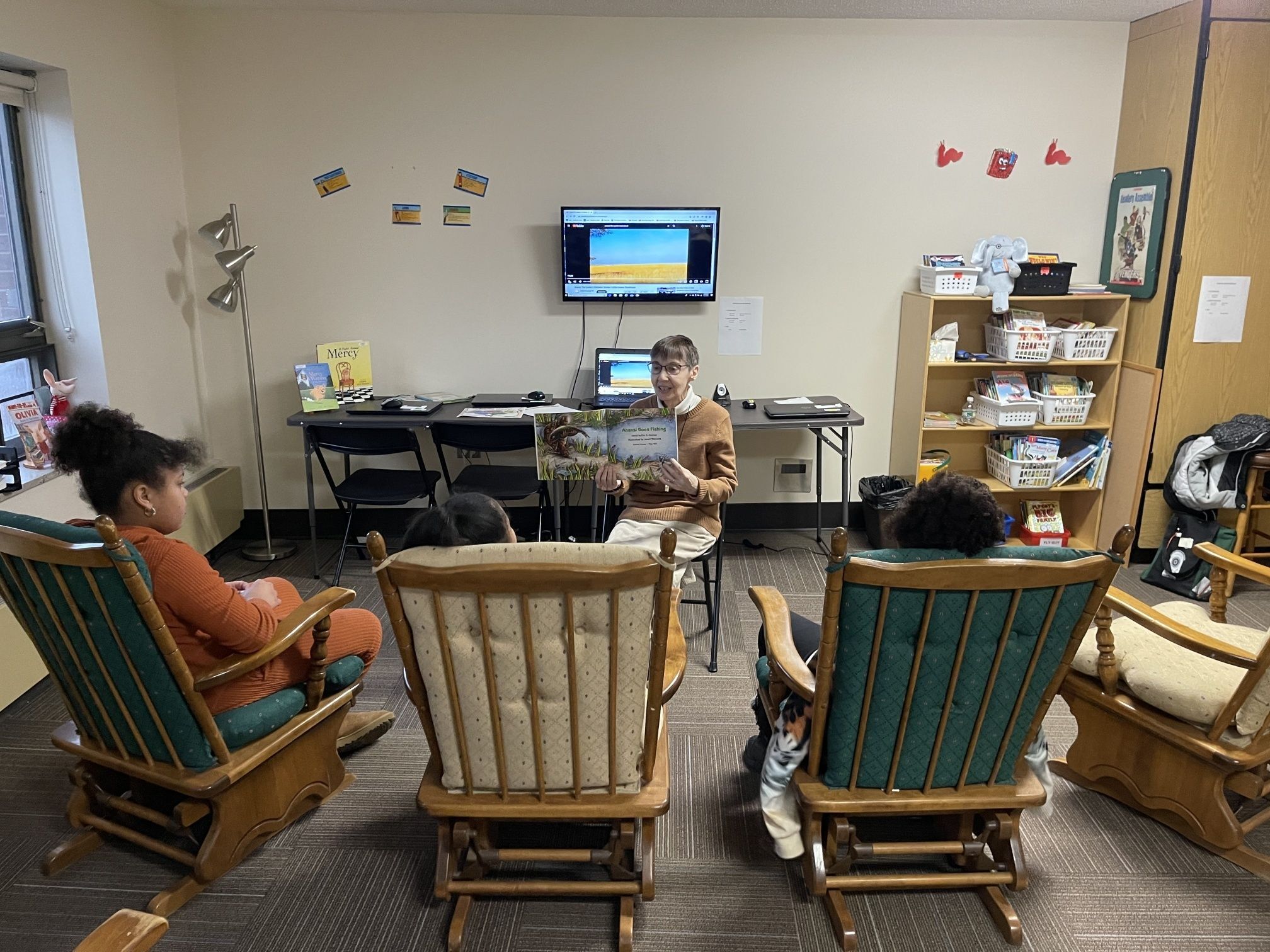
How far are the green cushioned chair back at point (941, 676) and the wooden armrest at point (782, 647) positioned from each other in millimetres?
106

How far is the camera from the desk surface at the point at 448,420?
381cm

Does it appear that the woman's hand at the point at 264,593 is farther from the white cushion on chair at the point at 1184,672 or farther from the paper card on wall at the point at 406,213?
the paper card on wall at the point at 406,213

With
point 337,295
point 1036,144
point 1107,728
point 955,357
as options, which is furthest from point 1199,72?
point 337,295

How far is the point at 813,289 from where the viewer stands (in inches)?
170

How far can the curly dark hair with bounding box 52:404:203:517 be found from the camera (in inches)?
76.6

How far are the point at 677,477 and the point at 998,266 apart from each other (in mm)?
2110

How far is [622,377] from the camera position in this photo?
4.15 meters

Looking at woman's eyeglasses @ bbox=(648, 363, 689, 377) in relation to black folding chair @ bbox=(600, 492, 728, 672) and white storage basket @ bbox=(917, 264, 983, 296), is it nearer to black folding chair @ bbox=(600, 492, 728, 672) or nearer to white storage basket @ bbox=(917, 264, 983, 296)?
black folding chair @ bbox=(600, 492, 728, 672)

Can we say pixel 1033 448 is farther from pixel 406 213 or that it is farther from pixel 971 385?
pixel 406 213

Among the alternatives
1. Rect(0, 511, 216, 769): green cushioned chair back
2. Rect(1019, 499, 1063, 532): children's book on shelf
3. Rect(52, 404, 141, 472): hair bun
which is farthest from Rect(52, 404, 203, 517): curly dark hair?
Rect(1019, 499, 1063, 532): children's book on shelf

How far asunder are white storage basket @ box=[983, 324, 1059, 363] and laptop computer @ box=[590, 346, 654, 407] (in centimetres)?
164

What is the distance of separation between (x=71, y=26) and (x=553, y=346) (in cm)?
225

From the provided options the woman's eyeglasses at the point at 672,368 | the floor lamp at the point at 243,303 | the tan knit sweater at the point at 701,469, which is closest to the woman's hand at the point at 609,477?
the tan knit sweater at the point at 701,469

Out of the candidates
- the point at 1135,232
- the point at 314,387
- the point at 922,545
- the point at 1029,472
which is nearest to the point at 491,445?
the point at 314,387
